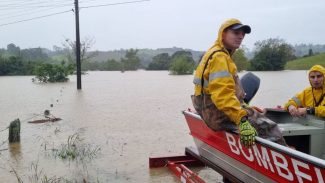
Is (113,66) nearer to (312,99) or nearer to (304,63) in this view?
(304,63)

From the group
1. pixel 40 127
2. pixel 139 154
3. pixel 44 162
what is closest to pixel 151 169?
pixel 139 154

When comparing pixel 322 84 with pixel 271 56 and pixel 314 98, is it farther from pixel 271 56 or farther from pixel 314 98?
pixel 271 56

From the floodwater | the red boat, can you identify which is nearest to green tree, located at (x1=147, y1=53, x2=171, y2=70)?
the floodwater

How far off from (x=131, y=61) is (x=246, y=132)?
248 feet

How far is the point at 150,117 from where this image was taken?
13344 millimetres

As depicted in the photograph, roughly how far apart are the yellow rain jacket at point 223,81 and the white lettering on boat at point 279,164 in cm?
32

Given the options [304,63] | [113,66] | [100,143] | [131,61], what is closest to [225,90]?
[100,143]

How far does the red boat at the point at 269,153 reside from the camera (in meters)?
3.69

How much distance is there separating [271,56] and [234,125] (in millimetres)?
52854

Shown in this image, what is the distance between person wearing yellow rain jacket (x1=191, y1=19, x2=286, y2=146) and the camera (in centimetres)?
431

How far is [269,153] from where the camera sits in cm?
408

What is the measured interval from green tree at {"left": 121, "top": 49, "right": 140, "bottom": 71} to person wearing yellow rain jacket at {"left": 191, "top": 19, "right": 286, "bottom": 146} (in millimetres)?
73349

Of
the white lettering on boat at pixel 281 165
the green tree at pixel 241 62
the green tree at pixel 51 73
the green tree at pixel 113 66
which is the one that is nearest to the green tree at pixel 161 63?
the green tree at pixel 113 66

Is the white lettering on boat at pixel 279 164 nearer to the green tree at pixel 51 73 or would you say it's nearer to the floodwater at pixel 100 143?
the floodwater at pixel 100 143
